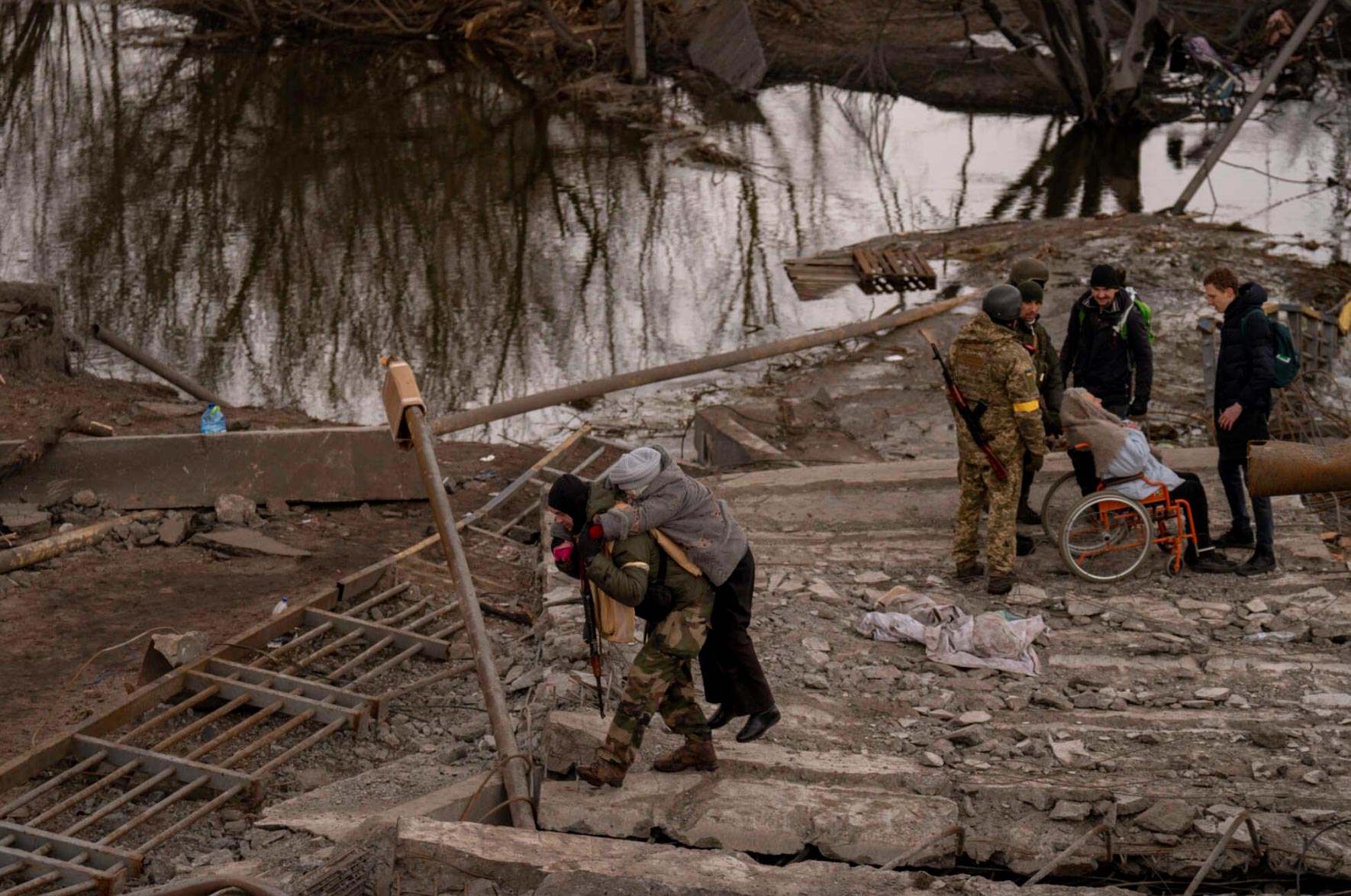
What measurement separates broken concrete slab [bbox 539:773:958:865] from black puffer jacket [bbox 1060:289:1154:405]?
12.1 ft

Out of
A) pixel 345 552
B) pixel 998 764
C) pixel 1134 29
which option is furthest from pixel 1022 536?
pixel 1134 29

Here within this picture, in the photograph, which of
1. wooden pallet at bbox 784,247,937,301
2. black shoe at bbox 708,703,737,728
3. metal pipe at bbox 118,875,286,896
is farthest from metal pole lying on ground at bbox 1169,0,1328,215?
metal pipe at bbox 118,875,286,896

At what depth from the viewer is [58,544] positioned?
9336 millimetres

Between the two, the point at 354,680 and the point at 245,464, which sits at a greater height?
the point at 245,464

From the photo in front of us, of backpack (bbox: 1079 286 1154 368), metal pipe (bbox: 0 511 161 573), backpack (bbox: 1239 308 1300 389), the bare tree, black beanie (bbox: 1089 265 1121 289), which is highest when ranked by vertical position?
the bare tree

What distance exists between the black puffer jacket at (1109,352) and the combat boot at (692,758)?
3.73 meters

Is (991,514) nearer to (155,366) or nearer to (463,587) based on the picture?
(463,587)

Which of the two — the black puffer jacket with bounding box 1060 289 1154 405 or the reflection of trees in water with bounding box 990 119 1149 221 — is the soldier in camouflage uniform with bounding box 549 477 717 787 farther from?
the reflection of trees in water with bounding box 990 119 1149 221

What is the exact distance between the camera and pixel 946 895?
461 cm

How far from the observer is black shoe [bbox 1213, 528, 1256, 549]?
26.0 feet

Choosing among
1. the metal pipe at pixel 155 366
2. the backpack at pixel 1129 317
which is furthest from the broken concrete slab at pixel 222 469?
the backpack at pixel 1129 317

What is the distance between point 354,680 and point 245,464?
3.18 metres

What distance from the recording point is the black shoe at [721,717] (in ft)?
19.6

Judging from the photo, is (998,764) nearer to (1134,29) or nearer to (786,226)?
(786,226)
